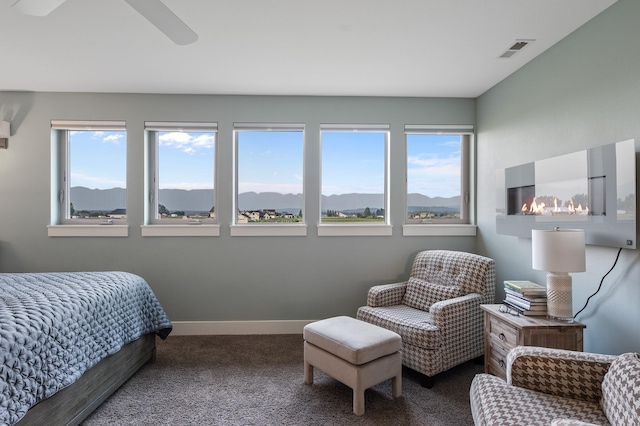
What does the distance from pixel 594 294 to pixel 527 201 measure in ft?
2.49

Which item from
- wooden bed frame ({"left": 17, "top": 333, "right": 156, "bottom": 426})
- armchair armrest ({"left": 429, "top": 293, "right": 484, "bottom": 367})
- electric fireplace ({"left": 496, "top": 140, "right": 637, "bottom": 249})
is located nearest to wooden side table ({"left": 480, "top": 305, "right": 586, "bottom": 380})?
armchair armrest ({"left": 429, "top": 293, "right": 484, "bottom": 367})

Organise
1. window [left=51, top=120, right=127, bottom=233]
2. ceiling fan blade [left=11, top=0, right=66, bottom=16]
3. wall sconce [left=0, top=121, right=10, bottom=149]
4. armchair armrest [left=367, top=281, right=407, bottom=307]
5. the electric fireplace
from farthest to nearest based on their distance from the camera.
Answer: window [left=51, top=120, right=127, bottom=233]
wall sconce [left=0, top=121, right=10, bottom=149]
armchair armrest [left=367, top=281, right=407, bottom=307]
the electric fireplace
ceiling fan blade [left=11, top=0, right=66, bottom=16]

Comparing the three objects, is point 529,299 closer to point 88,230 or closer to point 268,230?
point 268,230

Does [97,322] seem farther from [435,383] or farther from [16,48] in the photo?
[435,383]

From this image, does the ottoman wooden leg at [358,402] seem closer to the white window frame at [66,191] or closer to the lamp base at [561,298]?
the lamp base at [561,298]

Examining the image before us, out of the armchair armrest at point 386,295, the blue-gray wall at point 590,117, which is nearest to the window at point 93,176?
the armchair armrest at point 386,295

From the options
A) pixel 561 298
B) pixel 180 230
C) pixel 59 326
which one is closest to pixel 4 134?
pixel 180 230

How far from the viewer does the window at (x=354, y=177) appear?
3.47 meters

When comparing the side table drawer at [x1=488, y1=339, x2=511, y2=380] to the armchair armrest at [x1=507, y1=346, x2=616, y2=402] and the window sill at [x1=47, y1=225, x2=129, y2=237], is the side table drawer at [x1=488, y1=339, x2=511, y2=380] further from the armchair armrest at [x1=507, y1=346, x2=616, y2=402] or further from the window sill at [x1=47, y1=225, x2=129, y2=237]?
the window sill at [x1=47, y1=225, x2=129, y2=237]

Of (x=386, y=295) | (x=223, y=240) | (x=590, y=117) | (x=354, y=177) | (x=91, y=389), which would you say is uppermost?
(x=590, y=117)

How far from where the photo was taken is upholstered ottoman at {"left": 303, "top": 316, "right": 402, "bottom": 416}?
197 cm

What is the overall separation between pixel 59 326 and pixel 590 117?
3227 millimetres

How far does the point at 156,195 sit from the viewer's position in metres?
3.41

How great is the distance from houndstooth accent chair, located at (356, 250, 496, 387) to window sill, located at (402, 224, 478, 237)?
260mm
